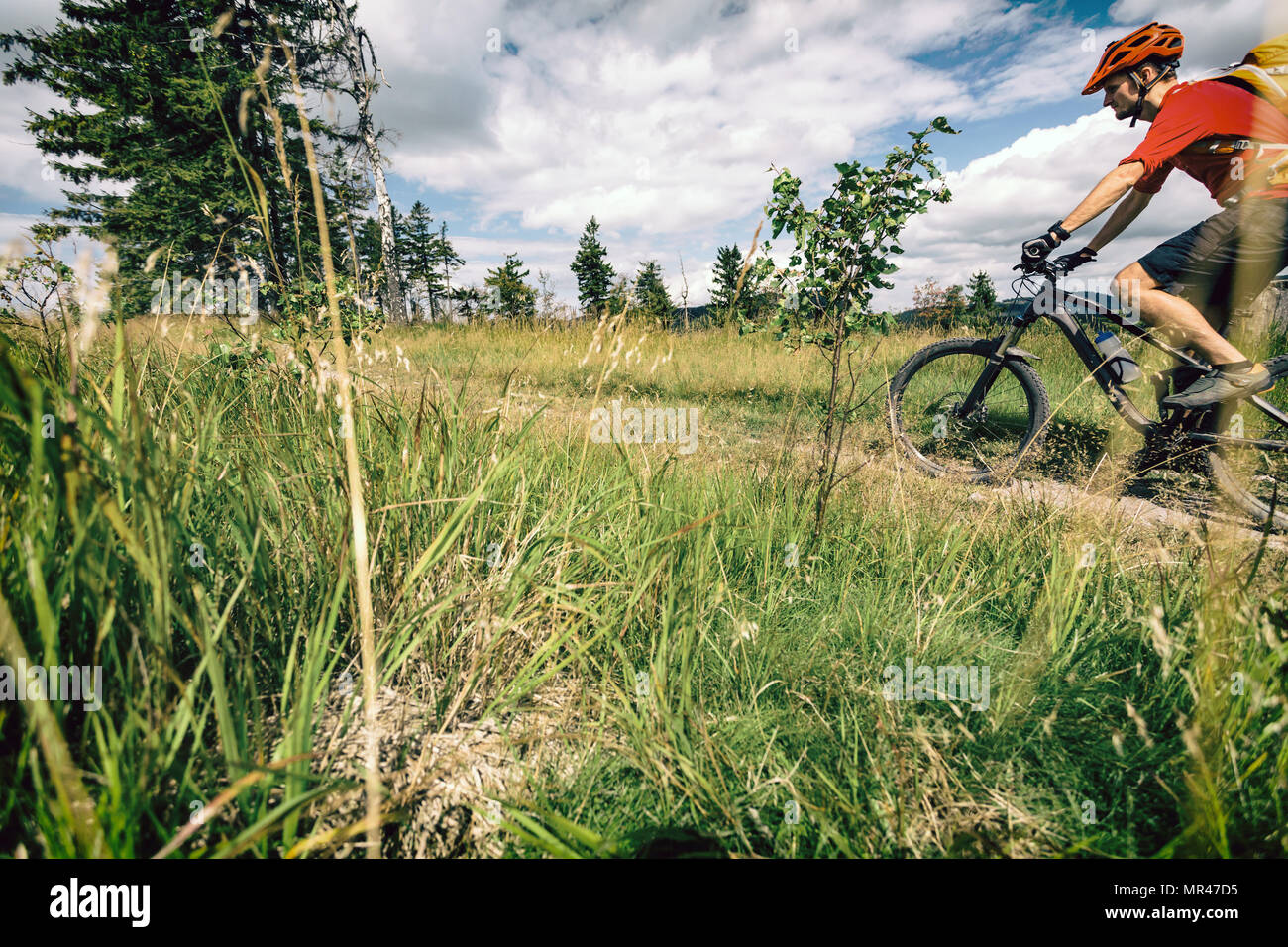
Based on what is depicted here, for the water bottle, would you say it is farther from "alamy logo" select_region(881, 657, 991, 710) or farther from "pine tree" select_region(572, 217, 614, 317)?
"pine tree" select_region(572, 217, 614, 317)

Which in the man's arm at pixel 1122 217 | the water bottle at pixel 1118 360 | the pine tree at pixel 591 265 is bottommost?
the water bottle at pixel 1118 360

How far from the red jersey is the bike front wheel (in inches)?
50.1

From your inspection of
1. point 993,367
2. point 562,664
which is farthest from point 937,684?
point 993,367

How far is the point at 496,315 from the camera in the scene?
1112 cm

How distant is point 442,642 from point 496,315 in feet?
35.8

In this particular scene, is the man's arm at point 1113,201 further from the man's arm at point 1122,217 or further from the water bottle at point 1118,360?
the water bottle at point 1118,360

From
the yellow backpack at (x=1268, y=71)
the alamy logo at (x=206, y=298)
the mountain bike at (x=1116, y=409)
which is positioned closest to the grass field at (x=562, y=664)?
the alamy logo at (x=206, y=298)

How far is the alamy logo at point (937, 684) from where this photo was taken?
1272 mm

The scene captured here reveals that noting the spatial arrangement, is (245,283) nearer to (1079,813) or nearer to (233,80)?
(1079,813)

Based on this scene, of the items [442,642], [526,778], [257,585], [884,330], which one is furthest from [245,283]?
[884,330]

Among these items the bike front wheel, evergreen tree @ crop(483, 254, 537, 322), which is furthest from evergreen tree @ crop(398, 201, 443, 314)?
the bike front wheel

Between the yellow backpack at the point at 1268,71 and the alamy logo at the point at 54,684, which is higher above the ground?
the yellow backpack at the point at 1268,71

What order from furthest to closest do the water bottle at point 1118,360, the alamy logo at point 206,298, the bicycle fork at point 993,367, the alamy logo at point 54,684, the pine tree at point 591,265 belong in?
1. the pine tree at point 591,265
2. the bicycle fork at point 993,367
3. the water bottle at point 1118,360
4. the alamy logo at point 206,298
5. the alamy logo at point 54,684
